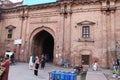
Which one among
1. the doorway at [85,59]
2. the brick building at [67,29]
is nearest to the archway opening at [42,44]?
the brick building at [67,29]

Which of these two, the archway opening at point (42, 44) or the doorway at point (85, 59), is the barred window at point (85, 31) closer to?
the doorway at point (85, 59)

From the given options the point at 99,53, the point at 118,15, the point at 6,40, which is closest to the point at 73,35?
the point at 99,53

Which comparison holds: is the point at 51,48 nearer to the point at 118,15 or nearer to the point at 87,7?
the point at 87,7

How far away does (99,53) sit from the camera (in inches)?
766

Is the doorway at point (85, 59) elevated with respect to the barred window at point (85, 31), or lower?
lower

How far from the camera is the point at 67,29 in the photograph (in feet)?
69.4

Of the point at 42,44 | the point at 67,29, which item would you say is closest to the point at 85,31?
the point at 67,29

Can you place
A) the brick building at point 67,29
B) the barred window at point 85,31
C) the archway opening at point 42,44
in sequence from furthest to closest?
the archway opening at point 42,44
the barred window at point 85,31
the brick building at point 67,29

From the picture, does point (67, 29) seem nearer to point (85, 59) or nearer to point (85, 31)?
point (85, 31)

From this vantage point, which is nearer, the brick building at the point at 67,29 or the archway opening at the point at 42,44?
→ the brick building at the point at 67,29

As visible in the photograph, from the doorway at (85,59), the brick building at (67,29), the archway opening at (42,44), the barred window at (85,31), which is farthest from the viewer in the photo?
the archway opening at (42,44)

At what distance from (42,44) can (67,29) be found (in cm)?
667

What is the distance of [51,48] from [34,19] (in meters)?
7.11

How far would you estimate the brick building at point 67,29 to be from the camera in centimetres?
1952
